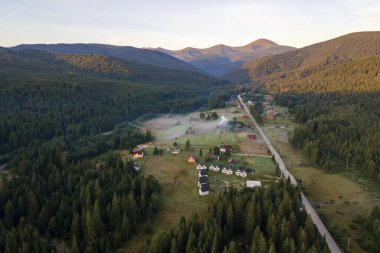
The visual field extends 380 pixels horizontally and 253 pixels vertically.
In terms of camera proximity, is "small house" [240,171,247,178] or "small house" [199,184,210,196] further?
"small house" [240,171,247,178]

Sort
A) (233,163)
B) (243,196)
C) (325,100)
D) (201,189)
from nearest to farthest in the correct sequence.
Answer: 1. (243,196)
2. (201,189)
3. (233,163)
4. (325,100)

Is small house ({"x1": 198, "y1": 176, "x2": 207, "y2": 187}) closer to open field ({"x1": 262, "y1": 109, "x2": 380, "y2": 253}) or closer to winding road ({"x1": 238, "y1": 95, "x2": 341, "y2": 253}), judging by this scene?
winding road ({"x1": 238, "y1": 95, "x2": 341, "y2": 253})

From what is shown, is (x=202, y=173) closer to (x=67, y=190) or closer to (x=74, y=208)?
(x=67, y=190)

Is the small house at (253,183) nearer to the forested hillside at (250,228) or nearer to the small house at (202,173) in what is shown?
the forested hillside at (250,228)

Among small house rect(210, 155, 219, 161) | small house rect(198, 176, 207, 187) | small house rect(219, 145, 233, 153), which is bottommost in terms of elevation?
small house rect(210, 155, 219, 161)

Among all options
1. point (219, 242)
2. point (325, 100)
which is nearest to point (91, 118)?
point (219, 242)

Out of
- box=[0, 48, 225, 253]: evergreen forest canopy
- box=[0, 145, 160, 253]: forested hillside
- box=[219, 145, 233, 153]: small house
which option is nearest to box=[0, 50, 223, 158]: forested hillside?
box=[0, 48, 225, 253]: evergreen forest canopy

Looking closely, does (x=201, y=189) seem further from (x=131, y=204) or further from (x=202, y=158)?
(x=202, y=158)
